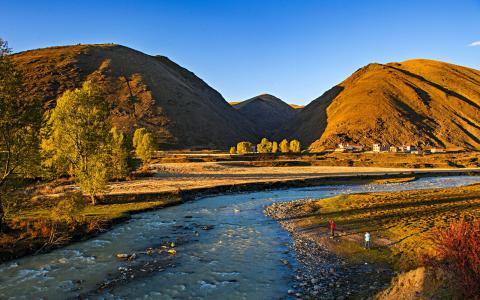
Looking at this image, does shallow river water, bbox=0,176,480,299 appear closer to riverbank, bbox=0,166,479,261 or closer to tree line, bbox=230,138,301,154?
riverbank, bbox=0,166,479,261

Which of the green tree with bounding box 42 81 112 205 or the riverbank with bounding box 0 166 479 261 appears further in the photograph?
the green tree with bounding box 42 81 112 205

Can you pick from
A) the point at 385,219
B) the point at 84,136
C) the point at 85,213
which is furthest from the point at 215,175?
the point at 385,219

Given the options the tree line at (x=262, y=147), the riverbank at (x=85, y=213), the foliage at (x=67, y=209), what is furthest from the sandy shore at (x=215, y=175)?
the tree line at (x=262, y=147)

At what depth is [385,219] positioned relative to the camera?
30328 mm

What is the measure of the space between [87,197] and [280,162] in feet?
244

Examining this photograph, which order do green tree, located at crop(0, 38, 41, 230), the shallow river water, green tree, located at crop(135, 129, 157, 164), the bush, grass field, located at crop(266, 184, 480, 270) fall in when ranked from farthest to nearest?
green tree, located at crop(135, 129, 157, 164), green tree, located at crop(0, 38, 41, 230), grass field, located at crop(266, 184, 480, 270), the shallow river water, the bush

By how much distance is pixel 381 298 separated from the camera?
13.9 m

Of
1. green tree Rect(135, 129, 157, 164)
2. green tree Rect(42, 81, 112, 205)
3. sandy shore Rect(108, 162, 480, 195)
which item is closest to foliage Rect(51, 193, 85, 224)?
green tree Rect(42, 81, 112, 205)

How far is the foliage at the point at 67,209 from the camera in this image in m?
27.9

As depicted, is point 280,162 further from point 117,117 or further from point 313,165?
point 117,117

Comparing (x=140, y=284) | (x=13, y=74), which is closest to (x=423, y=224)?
(x=140, y=284)

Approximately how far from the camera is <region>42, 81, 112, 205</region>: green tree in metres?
38.5

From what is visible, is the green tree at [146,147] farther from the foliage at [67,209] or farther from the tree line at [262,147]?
the foliage at [67,209]

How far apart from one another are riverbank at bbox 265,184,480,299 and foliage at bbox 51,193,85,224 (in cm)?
1789
